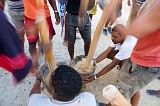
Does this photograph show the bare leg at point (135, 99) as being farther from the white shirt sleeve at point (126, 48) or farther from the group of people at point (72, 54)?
the white shirt sleeve at point (126, 48)

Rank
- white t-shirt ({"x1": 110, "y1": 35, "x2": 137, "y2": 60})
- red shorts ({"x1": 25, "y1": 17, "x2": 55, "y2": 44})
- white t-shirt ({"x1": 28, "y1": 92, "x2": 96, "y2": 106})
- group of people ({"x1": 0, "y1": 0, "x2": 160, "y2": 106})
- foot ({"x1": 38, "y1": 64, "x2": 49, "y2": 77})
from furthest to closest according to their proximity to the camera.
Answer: red shorts ({"x1": 25, "y1": 17, "x2": 55, "y2": 44}) < foot ({"x1": 38, "y1": 64, "x2": 49, "y2": 77}) < white t-shirt ({"x1": 110, "y1": 35, "x2": 137, "y2": 60}) < white t-shirt ({"x1": 28, "y1": 92, "x2": 96, "y2": 106}) < group of people ({"x1": 0, "y1": 0, "x2": 160, "y2": 106})

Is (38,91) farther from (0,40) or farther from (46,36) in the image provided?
(0,40)

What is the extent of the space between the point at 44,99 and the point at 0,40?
23.8 inches

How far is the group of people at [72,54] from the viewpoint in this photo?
54.2 inches

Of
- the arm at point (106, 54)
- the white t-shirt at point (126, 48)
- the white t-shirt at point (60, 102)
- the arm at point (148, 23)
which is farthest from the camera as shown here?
the arm at point (106, 54)

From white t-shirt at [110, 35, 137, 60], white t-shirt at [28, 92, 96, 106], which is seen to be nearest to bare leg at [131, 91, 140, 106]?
white t-shirt at [110, 35, 137, 60]

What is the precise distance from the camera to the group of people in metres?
1.38

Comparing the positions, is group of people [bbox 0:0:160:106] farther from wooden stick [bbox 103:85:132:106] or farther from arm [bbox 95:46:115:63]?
wooden stick [bbox 103:85:132:106]

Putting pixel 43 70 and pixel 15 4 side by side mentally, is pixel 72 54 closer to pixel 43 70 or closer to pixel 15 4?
pixel 43 70

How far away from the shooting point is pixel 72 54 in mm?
3223

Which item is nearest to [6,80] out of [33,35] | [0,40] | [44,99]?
[33,35]

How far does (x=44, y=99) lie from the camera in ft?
5.54

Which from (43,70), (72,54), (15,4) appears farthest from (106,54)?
(15,4)

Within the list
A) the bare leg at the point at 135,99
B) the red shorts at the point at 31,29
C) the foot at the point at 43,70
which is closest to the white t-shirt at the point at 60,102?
the foot at the point at 43,70
